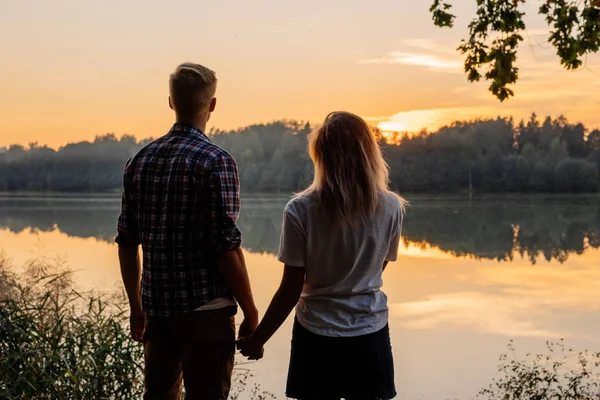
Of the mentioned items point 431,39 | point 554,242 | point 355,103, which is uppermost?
point 431,39

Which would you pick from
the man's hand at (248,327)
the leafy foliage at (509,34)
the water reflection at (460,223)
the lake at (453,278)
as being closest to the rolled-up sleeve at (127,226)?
the man's hand at (248,327)

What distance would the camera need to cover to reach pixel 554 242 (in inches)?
839

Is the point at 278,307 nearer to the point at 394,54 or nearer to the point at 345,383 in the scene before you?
the point at 345,383

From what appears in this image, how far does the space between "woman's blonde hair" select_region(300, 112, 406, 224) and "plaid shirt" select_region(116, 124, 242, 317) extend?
0.84 ft

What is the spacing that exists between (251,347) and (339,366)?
0.27 metres

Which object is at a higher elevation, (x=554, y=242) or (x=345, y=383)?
(x=345, y=383)

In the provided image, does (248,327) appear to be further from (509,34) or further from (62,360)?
(509,34)

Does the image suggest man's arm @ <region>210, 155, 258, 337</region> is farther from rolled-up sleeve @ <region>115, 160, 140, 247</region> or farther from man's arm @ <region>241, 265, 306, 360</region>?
rolled-up sleeve @ <region>115, 160, 140, 247</region>

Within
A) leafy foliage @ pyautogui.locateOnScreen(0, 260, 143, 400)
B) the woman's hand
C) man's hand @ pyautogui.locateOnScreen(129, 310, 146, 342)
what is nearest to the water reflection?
leafy foliage @ pyautogui.locateOnScreen(0, 260, 143, 400)

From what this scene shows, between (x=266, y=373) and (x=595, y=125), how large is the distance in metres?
28.2

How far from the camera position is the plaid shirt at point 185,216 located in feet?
7.41

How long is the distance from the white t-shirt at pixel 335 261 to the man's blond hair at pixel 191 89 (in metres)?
0.40

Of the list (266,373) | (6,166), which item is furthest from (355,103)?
(266,373)

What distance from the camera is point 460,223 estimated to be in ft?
89.2
